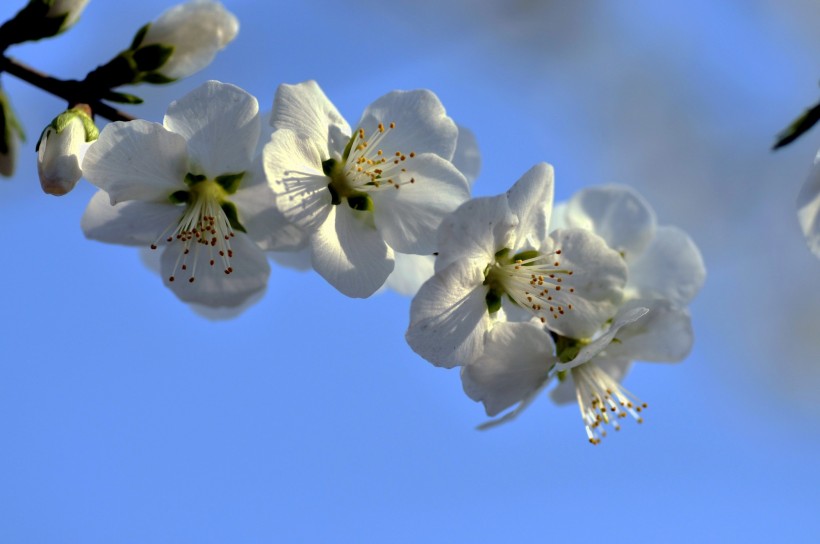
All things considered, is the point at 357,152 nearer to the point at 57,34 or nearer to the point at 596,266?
the point at 596,266

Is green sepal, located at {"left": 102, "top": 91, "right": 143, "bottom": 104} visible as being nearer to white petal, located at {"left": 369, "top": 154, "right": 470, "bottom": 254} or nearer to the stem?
the stem

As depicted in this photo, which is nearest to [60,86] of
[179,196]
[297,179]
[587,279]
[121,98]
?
[121,98]

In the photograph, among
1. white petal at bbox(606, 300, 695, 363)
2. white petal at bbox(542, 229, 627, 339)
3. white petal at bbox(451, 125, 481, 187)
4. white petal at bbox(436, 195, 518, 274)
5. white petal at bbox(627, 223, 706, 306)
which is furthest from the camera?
white petal at bbox(627, 223, 706, 306)

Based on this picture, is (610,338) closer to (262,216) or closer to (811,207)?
(811,207)

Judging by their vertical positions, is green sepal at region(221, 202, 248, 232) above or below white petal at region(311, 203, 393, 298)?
above

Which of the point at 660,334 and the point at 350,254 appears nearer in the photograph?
the point at 350,254

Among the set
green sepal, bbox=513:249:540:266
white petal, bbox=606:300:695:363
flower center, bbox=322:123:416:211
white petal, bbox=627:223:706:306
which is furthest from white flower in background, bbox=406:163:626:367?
white petal, bbox=627:223:706:306
